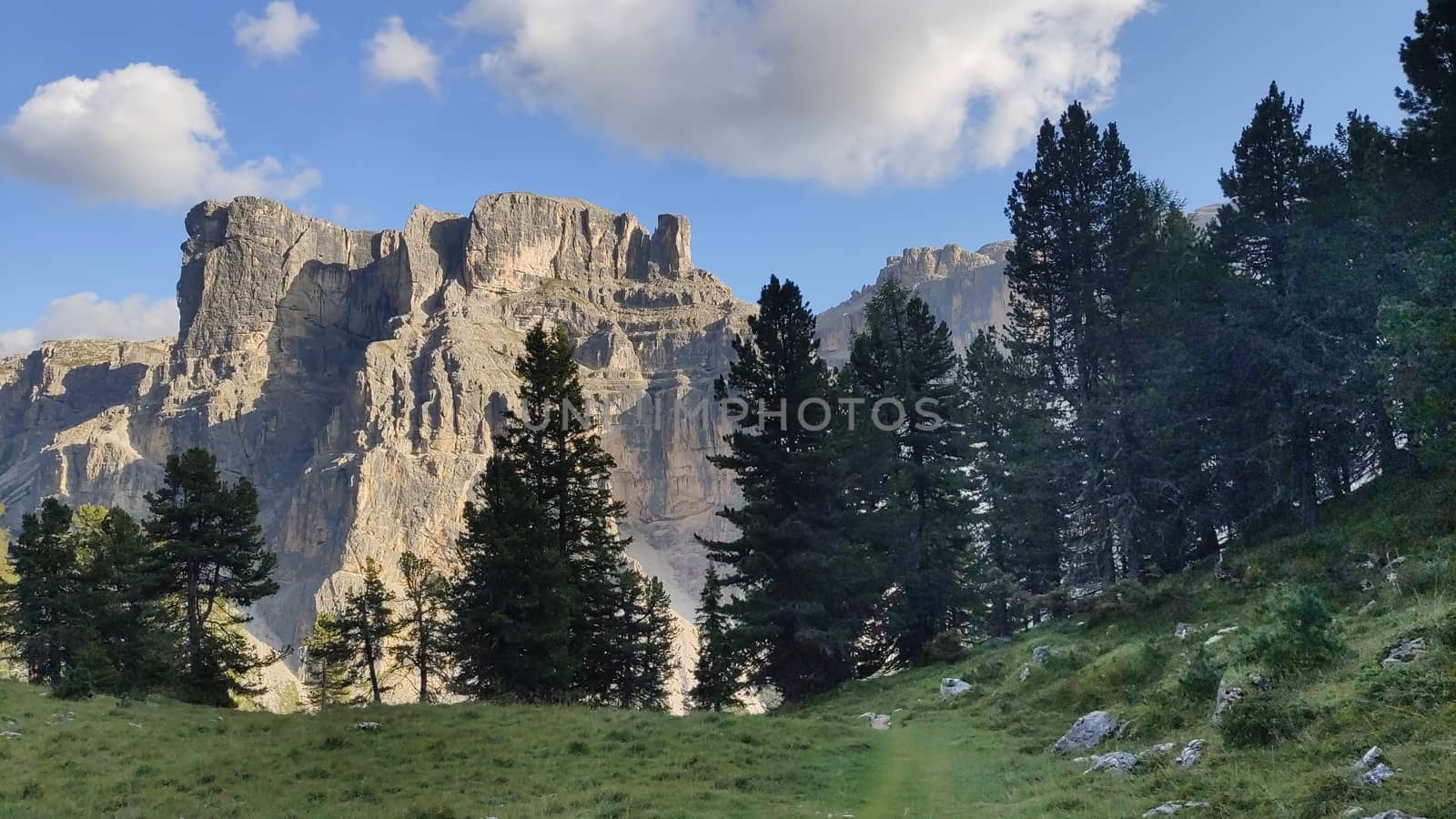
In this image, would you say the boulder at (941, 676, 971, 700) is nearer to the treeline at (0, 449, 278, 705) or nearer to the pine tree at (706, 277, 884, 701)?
the pine tree at (706, 277, 884, 701)

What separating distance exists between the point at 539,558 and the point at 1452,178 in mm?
28873

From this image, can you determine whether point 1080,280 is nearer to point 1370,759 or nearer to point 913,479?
point 913,479

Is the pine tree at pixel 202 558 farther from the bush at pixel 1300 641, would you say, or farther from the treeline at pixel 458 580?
the bush at pixel 1300 641

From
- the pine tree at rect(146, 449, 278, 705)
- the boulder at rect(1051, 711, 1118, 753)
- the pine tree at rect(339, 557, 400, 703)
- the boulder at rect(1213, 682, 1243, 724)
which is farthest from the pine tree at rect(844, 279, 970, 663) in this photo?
the pine tree at rect(339, 557, 400, 703)

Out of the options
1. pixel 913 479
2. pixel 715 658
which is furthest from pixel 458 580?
pixel 913 479

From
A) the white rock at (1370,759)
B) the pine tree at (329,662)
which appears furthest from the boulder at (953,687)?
the pine tree at (329,662)

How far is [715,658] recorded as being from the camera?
97.7 feet

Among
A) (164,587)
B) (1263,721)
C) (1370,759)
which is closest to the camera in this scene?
(1370,759)

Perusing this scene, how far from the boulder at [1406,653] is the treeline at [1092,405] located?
1482cm

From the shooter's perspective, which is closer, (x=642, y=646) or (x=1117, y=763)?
(x=1117, y=763)

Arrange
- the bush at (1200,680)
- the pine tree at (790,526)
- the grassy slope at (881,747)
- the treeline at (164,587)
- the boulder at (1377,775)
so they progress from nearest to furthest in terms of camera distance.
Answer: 1. the boulder at (1377,775)
2. the grassy slope at (881,747)
3. the bush at (1200,680)
4. the pine tree at (790,526)
5. the treeline at (164,587)

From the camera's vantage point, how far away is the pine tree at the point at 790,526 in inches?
1176

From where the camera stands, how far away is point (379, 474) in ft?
547

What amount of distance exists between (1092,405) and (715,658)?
17.5 metres
